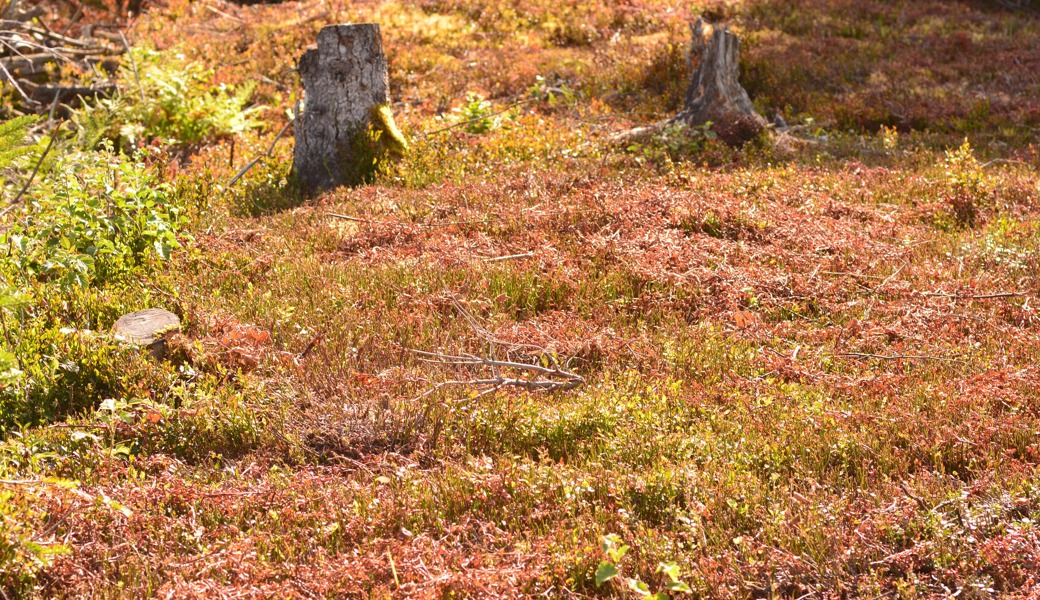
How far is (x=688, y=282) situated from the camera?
6.76 metres

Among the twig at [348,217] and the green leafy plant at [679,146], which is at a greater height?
the green leafy plant at [679,146]

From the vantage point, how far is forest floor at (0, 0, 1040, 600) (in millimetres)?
3881

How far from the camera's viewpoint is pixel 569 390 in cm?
543

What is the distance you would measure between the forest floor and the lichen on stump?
13.2 inches

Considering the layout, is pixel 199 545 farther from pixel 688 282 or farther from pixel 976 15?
pixel 976 15

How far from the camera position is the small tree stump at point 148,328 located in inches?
219

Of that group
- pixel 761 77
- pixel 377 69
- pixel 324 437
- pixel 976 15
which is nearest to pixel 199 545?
pixel 324 437

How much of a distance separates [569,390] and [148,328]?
2.79 m

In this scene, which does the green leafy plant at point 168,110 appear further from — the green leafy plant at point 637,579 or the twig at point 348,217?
the green leafy plant at point 637,579

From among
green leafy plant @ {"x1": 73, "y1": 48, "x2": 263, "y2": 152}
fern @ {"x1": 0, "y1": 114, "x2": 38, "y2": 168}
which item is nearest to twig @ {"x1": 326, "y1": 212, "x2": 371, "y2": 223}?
fern @ {"x1": 0, "y1": 114, "x2": 38, "y2": 168}

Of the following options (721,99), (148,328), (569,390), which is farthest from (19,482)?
(721,99)

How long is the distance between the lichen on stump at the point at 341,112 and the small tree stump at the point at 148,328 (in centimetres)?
371

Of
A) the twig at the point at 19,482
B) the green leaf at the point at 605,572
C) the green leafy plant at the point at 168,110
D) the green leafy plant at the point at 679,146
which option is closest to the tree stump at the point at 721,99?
the green leafy plant at the point at 679,146

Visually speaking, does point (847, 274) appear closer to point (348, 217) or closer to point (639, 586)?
point (639, 586)
